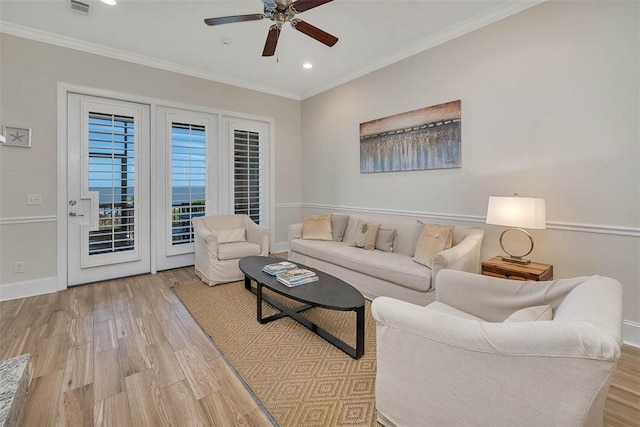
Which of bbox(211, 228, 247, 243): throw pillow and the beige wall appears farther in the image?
bbox(211, 228, 247, 243): throw pillow

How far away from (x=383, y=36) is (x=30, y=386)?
440 centimetres

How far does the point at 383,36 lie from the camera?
3455 millimetres

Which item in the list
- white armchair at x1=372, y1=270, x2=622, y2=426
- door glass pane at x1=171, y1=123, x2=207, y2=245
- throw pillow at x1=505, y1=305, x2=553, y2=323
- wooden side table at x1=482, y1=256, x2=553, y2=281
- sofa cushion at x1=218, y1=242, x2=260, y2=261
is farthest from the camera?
door glass pane at x1=171, y1=123, x2=207, y2=245

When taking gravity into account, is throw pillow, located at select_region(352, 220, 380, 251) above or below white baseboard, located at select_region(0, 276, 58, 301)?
above

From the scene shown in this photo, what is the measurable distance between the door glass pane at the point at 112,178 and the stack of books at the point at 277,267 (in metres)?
2.40

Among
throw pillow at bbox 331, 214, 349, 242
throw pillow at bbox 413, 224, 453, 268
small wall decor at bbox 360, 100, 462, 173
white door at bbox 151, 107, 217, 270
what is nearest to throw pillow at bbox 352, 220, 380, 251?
throw pillow at bbox 331, 214, 349, 242

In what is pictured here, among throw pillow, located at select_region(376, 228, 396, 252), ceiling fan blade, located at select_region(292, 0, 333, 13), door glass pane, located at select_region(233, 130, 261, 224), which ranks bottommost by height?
throw pillow, located at select_region(376, 228, 396, 252)

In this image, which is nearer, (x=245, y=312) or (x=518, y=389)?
(x=518, y=389)

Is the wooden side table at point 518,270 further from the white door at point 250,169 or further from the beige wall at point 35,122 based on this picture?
the beige wall at point 35,122

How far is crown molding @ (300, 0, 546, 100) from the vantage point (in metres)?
2.82

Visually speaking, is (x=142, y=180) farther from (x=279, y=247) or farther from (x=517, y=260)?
(x=517, y=260)

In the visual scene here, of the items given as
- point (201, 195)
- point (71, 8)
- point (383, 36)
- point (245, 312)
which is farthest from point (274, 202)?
point (71, 8)

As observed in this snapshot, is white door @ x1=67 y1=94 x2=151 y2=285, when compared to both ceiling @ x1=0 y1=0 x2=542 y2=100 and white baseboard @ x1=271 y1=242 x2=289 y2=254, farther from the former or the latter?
white baseboard @ x1=271 y1=242 x2=289 y2=254

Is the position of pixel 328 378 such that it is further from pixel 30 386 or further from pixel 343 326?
pixel 30 386
